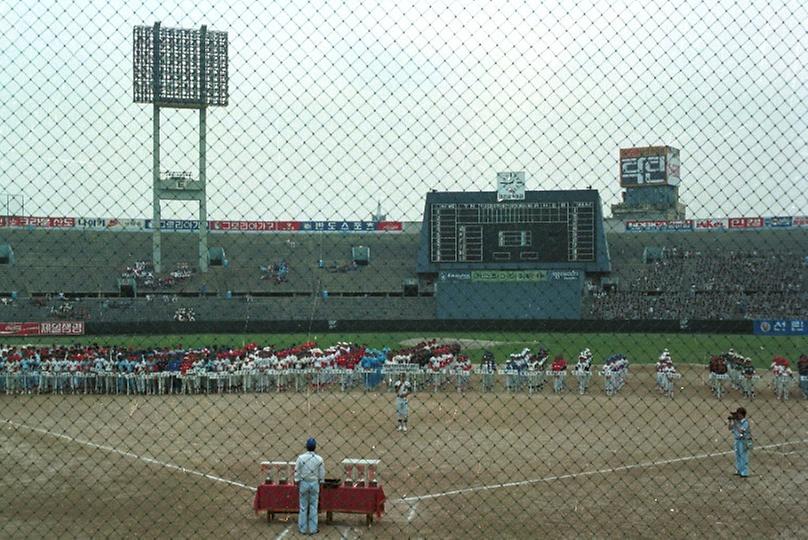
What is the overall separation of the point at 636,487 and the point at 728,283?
102ft

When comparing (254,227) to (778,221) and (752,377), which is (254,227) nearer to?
(752,377)

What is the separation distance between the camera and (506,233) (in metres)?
36.4

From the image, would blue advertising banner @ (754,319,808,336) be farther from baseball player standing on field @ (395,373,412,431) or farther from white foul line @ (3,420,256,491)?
white foul line @ (3,420,256,491)

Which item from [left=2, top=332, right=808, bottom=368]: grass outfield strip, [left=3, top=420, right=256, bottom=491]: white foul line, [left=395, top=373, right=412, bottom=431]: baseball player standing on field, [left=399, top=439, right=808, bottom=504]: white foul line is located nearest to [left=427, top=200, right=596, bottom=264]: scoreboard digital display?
[left=2, top=332, right=808, bottom=368]: grass outfield strip

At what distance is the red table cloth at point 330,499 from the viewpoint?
34.1ft

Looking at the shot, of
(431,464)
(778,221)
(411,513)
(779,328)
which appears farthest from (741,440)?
(779,328)

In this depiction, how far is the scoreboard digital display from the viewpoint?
115 feet

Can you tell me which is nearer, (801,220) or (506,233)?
(801,220)

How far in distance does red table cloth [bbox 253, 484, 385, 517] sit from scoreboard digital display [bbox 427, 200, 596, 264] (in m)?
24.8

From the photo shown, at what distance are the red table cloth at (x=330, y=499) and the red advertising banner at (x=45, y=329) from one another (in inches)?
1198

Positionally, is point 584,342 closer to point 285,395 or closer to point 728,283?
point 728,283

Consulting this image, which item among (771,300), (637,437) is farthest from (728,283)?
(637,437)

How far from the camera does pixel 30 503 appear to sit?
36.9 ft

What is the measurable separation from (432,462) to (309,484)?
4.72 meters
